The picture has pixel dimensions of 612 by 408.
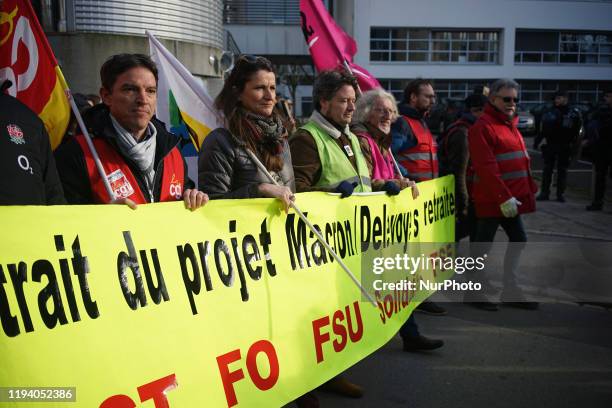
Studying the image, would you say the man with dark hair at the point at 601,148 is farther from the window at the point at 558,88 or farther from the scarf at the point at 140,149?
the window at the point at 558,88

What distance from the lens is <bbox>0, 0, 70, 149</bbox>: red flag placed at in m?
2.94

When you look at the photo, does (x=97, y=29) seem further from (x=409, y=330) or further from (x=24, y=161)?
(x=24, y=161)

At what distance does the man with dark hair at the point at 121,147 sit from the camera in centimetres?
264

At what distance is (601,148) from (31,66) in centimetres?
904

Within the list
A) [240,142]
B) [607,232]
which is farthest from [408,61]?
[240,142]

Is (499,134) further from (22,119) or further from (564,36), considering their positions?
(564,36)

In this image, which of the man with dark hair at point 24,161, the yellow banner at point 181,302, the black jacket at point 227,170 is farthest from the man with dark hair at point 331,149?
the man with dark hair at point 24,161

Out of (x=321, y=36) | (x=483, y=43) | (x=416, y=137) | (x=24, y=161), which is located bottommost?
(x=24, y=161)

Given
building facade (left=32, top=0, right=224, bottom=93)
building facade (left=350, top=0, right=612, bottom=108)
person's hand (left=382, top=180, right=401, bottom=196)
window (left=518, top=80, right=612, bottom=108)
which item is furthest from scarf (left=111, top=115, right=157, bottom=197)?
window (left=518, top=80, right=612, bottom=108)

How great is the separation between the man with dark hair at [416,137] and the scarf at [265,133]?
2.24 meters

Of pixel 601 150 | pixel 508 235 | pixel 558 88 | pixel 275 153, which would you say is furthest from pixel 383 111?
pixel 558 88

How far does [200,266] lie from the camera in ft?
8.18

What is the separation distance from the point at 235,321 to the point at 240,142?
935mm

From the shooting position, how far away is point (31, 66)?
3002 millimetres
